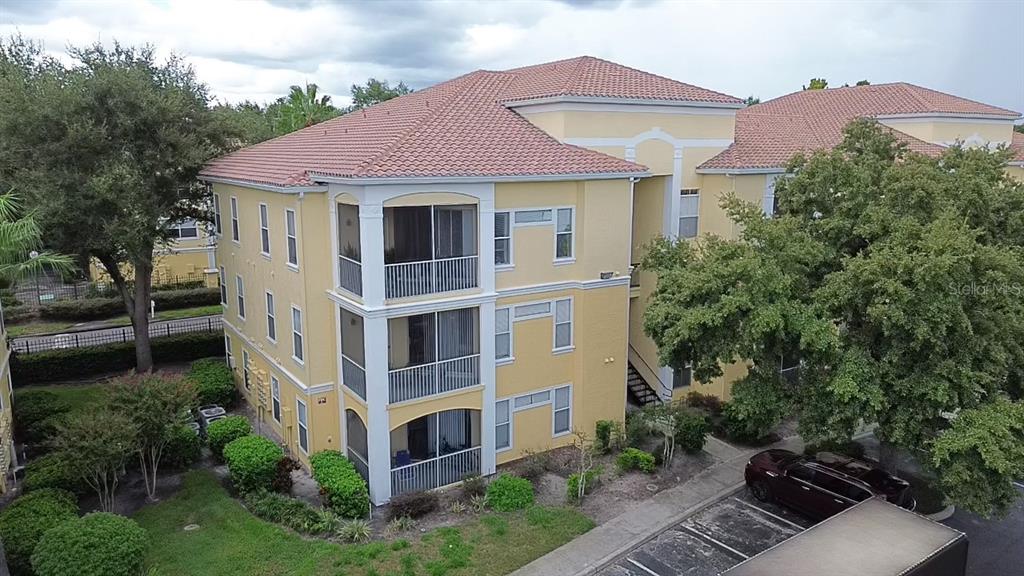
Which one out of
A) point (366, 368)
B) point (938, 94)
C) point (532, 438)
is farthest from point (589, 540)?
point (938, 94)

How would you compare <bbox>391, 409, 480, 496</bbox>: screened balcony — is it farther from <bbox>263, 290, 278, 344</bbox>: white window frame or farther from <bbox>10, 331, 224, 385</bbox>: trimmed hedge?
<bbox>10, 331, 224, 385</bbox>: trimmed hedge

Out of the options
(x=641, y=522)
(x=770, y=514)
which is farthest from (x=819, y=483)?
(x=641, y=522)

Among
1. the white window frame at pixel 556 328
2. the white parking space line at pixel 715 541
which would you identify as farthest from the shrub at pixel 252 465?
the white parking space line at pixel 715 541

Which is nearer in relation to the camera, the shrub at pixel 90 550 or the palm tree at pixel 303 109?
the shrub at pixel 90 550

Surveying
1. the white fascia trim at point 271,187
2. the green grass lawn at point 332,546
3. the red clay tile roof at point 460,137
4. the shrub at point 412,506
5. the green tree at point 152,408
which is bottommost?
the green grass lawn at point 332,546

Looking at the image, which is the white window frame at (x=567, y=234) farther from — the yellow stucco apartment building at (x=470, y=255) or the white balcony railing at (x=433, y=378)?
the white balcony railing at (x=433, y=378)

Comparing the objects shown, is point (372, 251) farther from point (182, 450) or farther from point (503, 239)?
point (182, 450)

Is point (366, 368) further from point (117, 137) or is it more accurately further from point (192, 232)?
point (192, 232)

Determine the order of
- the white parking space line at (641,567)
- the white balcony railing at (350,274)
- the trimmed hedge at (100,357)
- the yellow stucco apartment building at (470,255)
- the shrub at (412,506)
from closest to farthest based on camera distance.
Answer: the white parking space line at (641,567), the shrub at (412,506), the white balcony railing at (350,274), the yellow stucco apartment building at (470,255), the trimmed hedge at (100,357)
